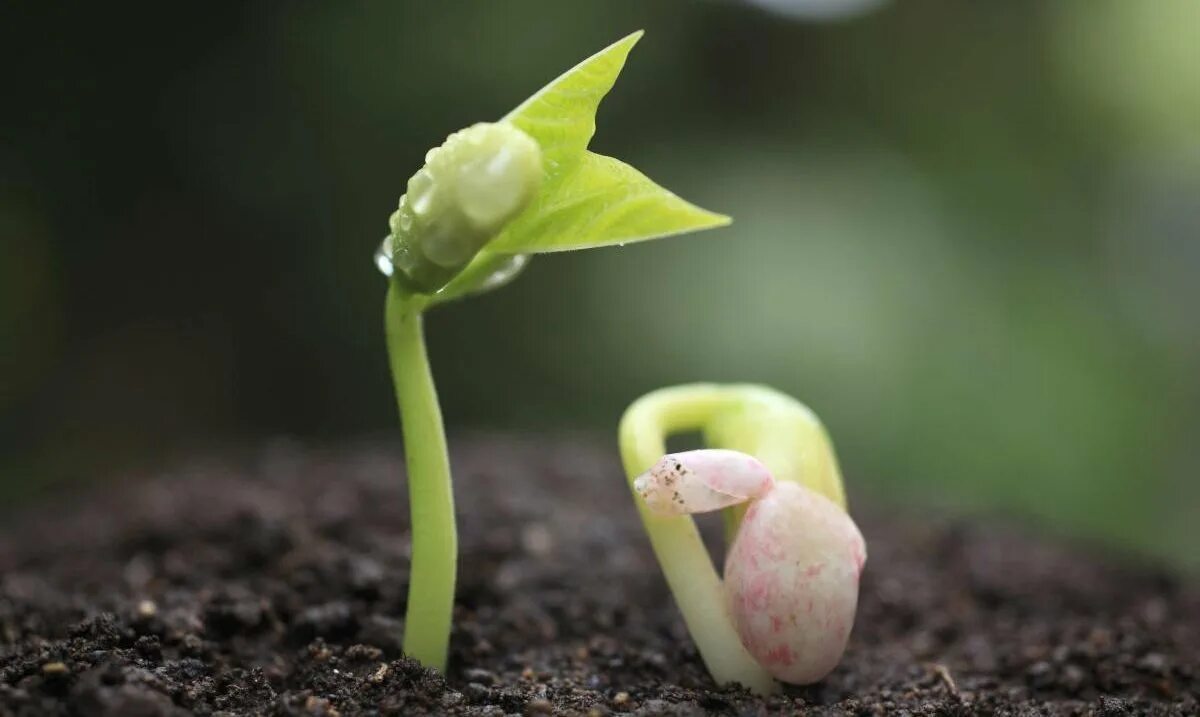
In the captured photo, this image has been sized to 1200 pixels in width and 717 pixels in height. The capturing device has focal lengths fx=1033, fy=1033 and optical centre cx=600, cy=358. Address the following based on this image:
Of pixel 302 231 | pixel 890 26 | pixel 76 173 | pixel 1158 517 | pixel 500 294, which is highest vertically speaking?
pixel 890 26

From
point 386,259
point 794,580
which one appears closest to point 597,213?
point 386,259

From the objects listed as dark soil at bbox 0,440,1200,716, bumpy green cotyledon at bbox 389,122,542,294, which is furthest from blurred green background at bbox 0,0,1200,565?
bumpy green cotyledon at bbox 389,122,542,294

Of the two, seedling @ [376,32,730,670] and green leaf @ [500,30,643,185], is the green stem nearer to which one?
seedling @ [376,32,730,670]

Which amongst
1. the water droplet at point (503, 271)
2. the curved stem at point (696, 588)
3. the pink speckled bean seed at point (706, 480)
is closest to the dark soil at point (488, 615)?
the curved stem at point (696, 588)

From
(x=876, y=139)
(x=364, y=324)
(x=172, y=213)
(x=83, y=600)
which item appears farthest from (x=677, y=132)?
(x=83, y=600)

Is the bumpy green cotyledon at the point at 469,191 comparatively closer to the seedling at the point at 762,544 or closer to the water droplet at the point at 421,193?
the water droplet at the point at 421,193

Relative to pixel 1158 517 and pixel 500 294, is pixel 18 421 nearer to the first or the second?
pixel 500 294

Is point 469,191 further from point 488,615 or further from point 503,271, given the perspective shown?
point 488,615
